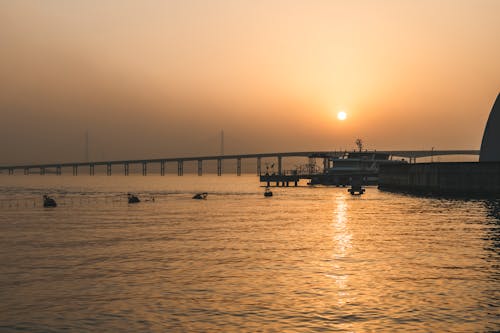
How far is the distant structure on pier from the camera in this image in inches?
5143

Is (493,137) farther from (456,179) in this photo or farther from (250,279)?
(250,279)

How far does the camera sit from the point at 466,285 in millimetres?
29703

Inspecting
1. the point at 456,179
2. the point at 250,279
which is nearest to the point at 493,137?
the point at 456,179

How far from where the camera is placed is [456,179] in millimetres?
121000

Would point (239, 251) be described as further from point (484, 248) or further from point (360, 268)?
point (484, 248)

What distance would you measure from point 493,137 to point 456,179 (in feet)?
63.8

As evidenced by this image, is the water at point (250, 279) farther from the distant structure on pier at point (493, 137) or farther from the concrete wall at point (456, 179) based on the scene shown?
the distant structure on pier at point (493, 137)

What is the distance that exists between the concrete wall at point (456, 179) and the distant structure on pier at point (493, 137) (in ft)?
47.6

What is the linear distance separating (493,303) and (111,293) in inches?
683

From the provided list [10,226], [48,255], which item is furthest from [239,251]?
[10,226]

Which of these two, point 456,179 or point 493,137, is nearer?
point 456,179

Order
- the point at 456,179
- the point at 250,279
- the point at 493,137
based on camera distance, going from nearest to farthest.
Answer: the point at 250,279 < the point at 456,179 < the point at 493,137

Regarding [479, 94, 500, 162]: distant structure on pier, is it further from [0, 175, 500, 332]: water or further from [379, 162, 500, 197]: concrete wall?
[0, 175, 500, 332]: water

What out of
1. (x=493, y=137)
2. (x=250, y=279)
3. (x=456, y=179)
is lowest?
(x=250, y=279)
